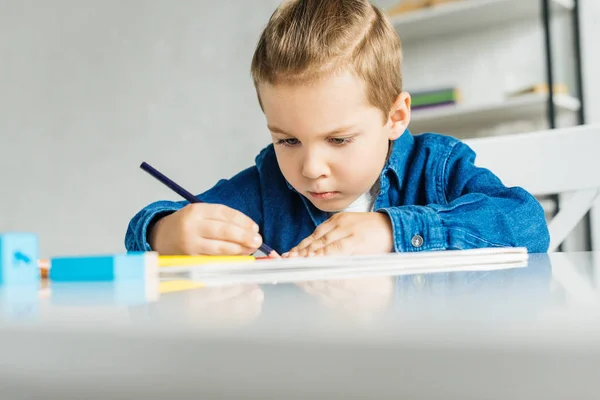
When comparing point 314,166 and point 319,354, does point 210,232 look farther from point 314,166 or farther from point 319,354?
point 319,354

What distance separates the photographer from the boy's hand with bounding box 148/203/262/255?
693 millimetres

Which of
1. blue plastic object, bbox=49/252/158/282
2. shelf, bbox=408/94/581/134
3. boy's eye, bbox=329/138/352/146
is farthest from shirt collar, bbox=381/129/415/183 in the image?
shelf, bbox=408/94/581/134

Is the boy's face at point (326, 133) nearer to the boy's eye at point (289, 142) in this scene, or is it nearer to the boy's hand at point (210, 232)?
the boy's eye at point (289, 142)

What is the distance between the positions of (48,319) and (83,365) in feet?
0.16

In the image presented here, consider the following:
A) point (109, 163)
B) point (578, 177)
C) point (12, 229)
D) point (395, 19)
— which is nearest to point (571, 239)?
point (395, 19)

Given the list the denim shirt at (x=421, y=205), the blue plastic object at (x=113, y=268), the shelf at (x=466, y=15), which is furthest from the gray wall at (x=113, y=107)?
the blue plastic object at (x=113, y=268)

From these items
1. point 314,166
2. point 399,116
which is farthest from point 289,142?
point 399,116

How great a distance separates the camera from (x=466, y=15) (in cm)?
262

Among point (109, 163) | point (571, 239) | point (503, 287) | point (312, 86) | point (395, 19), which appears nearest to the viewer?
point (503, 287)

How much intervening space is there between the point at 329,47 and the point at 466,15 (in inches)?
73.1

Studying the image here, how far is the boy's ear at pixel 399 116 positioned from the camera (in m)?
1.03

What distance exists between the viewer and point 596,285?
21cm

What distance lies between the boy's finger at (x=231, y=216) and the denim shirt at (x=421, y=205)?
0.49ft

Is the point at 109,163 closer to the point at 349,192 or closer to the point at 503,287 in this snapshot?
the point at 349,192
